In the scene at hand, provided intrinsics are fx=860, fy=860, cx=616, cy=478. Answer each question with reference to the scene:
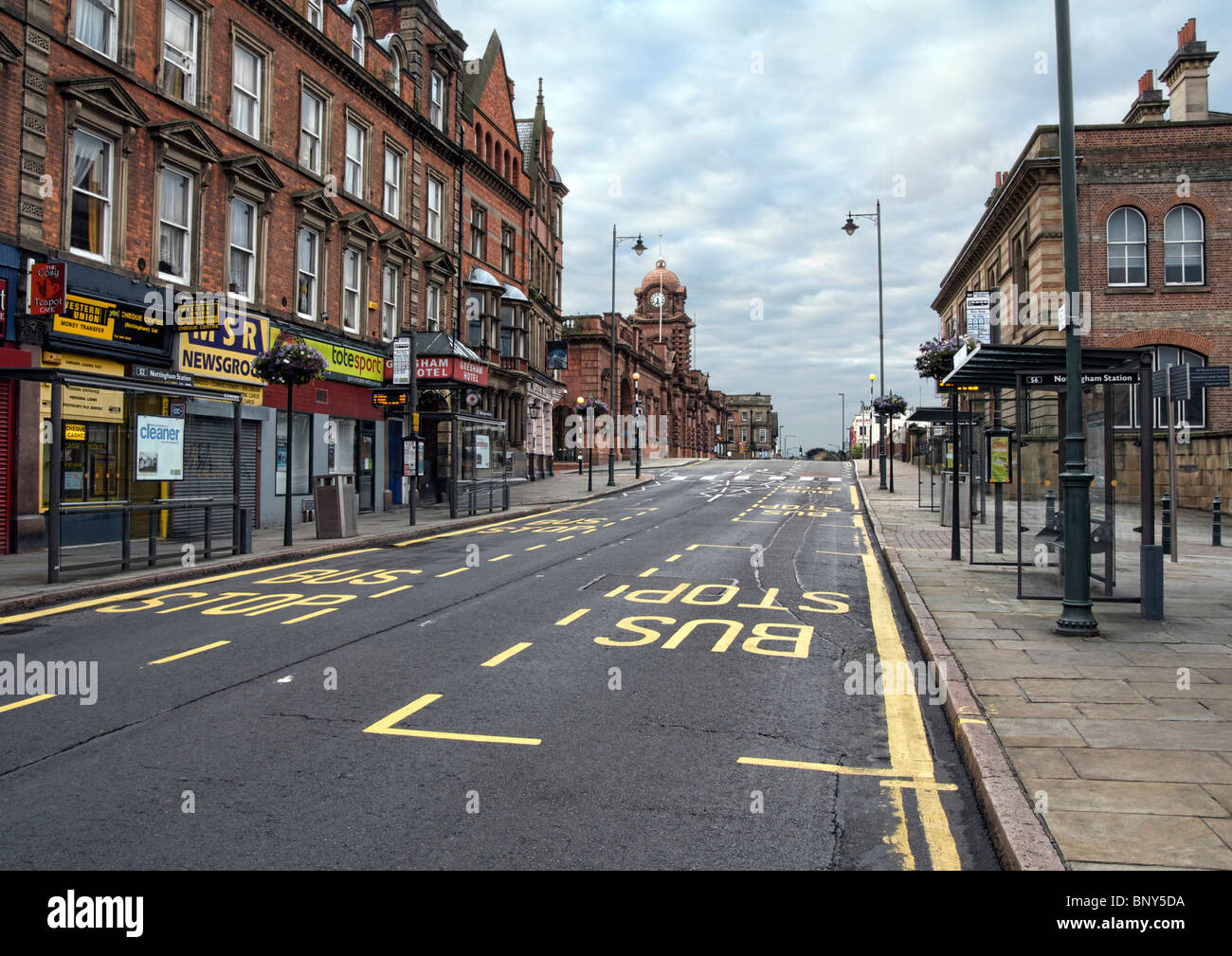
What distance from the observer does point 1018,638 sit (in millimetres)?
8039

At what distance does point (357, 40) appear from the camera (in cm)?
2652

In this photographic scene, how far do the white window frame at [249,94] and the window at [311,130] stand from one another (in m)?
1.69

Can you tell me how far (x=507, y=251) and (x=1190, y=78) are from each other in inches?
1091

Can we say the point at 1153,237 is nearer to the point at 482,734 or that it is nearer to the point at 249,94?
the point at 249,94

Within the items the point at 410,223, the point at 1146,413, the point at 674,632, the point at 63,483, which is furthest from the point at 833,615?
the point at 410,223

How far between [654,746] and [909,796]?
1.50 meters

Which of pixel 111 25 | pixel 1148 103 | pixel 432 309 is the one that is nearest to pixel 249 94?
pixel 111 25

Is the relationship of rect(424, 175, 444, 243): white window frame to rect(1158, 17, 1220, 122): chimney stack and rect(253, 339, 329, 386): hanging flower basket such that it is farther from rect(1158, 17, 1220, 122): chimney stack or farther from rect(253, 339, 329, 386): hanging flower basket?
rect(1158, 17, 1220, 122): chimney stack

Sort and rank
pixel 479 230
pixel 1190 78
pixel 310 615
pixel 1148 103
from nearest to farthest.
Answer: pixel 310 615
pixel 1190 78
pixel 1148 103
pixel 479 230

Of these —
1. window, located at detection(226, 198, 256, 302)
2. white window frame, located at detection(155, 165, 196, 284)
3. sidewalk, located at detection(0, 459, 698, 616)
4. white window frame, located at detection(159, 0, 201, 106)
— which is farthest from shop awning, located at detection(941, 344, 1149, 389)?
white window frame, located at detection(159, 0, 201, 106)

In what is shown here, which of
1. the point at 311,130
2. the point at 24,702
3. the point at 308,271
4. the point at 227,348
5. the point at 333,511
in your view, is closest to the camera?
the point at 24,702

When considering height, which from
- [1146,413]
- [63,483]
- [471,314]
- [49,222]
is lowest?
[63,483]

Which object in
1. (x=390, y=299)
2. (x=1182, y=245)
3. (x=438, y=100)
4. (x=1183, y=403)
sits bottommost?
(x=1183, y=403)
